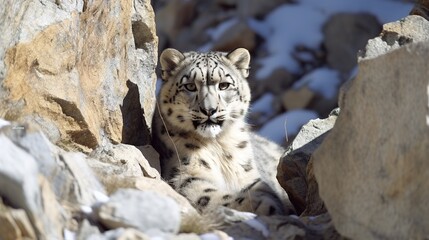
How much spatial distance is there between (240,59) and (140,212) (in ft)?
12.9

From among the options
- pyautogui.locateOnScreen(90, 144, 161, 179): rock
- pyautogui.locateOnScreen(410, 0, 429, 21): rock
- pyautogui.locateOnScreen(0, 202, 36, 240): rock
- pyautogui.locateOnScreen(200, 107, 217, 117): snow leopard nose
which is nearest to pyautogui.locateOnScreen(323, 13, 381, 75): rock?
pyautogui.locateOnScreen(410, 0, 429, 21): rock

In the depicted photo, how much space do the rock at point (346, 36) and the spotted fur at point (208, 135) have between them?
1084 cm

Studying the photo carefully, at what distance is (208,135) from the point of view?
8.99 m

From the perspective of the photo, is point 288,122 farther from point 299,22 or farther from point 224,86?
point 224,86

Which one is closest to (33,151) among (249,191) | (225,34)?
(249,191)

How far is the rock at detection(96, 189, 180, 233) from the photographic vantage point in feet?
19.7

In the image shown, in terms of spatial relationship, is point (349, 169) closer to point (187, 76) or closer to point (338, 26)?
point (187, 76)

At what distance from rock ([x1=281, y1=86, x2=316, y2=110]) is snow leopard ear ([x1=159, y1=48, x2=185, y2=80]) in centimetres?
1028

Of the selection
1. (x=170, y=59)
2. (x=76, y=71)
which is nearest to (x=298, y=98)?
(x=170, y=59)

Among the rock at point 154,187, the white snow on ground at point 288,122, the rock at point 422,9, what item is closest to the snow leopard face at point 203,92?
the rock at point 422,9

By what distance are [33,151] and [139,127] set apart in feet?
10.8

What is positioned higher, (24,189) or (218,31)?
(24,189)

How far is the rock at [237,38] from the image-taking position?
66.8 feet

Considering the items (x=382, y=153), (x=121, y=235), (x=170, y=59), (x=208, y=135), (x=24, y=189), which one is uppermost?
(x=24, y=189)
